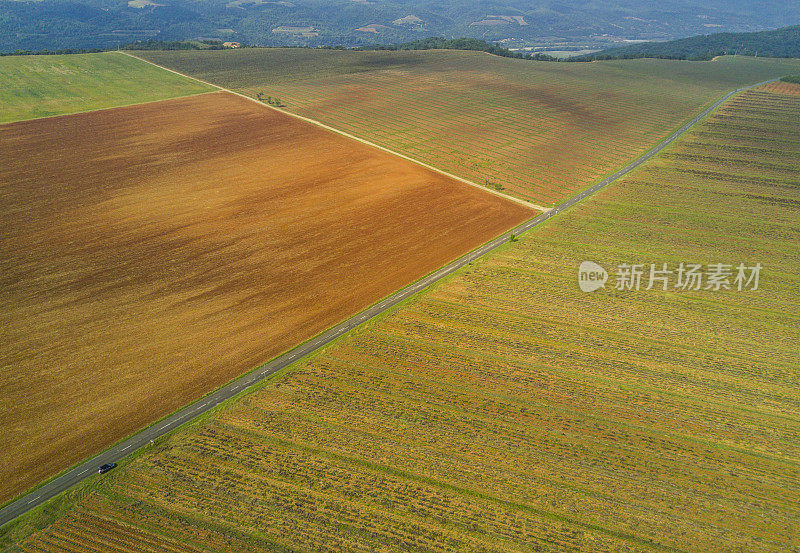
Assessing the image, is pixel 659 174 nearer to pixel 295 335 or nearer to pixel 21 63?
pixel 295 335

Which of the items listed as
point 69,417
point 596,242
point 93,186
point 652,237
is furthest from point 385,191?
point 69,417

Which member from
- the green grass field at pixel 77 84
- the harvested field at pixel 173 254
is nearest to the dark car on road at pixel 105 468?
the harvested field at pixel 173 254

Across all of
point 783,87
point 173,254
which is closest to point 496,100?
point 173,254

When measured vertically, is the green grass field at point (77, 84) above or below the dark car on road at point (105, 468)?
above

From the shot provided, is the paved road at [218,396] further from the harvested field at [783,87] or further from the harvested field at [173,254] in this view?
the harvested field at [783,87]

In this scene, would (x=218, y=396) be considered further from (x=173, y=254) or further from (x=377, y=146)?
(x=377, y=146)
